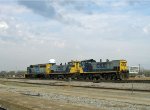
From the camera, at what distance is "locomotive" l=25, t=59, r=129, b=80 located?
5603cm

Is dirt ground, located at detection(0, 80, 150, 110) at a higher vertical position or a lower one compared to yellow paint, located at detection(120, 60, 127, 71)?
lower

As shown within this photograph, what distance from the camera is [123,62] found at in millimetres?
56500

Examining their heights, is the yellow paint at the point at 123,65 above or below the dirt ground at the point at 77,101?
above

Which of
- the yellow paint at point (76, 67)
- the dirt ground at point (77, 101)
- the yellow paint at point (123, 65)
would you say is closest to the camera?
the dirt ground at point (77, 101)

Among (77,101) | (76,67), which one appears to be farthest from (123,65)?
(77,101)

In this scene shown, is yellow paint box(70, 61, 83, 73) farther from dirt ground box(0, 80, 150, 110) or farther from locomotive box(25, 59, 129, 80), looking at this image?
dirt ground box(0, 80, 150, 110)

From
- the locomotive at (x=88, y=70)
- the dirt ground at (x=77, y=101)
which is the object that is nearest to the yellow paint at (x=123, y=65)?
the locomotive at (x=88, y=70)

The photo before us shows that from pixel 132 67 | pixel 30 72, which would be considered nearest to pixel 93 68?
pixel 132 67

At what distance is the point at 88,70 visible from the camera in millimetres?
61031

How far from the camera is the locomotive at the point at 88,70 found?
56.0 m

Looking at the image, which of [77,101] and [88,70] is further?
[88,70]

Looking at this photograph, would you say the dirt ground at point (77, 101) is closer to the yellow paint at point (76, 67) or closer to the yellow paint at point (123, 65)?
the yellow paint at point (123, 65)

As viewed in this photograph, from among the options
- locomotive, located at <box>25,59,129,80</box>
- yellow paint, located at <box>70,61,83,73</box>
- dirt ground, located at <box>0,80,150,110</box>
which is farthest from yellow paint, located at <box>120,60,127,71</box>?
dirt ground, located at <box>0,80,150,110</box>

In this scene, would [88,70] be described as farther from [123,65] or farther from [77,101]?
[77,101]
